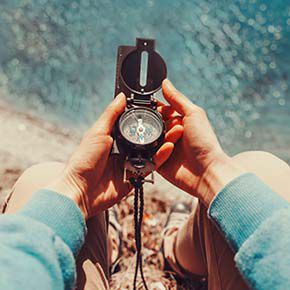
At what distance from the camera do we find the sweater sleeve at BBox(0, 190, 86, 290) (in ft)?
2.67

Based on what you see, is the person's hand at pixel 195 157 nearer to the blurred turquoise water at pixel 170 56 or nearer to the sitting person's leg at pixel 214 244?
the sitting person's leg at pixel 214 244

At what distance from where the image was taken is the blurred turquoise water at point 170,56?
2393mm

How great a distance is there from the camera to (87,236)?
1226mm

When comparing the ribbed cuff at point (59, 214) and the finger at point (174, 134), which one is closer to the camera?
the ribbed cuff at point (59, 214)

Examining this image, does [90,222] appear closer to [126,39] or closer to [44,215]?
[44,215]

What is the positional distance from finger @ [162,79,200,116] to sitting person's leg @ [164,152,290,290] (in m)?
0.22

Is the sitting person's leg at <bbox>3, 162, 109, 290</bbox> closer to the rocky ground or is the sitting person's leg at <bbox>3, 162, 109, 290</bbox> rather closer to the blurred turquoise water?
the rocky ground

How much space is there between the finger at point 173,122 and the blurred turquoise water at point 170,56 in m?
1.12

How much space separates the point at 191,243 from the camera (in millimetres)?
1404

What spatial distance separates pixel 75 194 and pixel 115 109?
243 mm

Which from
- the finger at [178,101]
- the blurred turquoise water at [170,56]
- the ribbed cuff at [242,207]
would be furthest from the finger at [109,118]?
the blurred turquoise water at [170,56]

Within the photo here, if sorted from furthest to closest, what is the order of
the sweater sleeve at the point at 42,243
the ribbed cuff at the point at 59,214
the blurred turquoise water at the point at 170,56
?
1. the blurred turquoise water at the point at 170,56
2. the ribbed cuff at the point at 59,214
3. the sweater sleeve at the point at 42,243

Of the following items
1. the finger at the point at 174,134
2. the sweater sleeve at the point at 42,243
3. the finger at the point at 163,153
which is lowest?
the sweater sleeve at the point at 42,243

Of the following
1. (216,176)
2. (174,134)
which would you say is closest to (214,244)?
(216,176)
